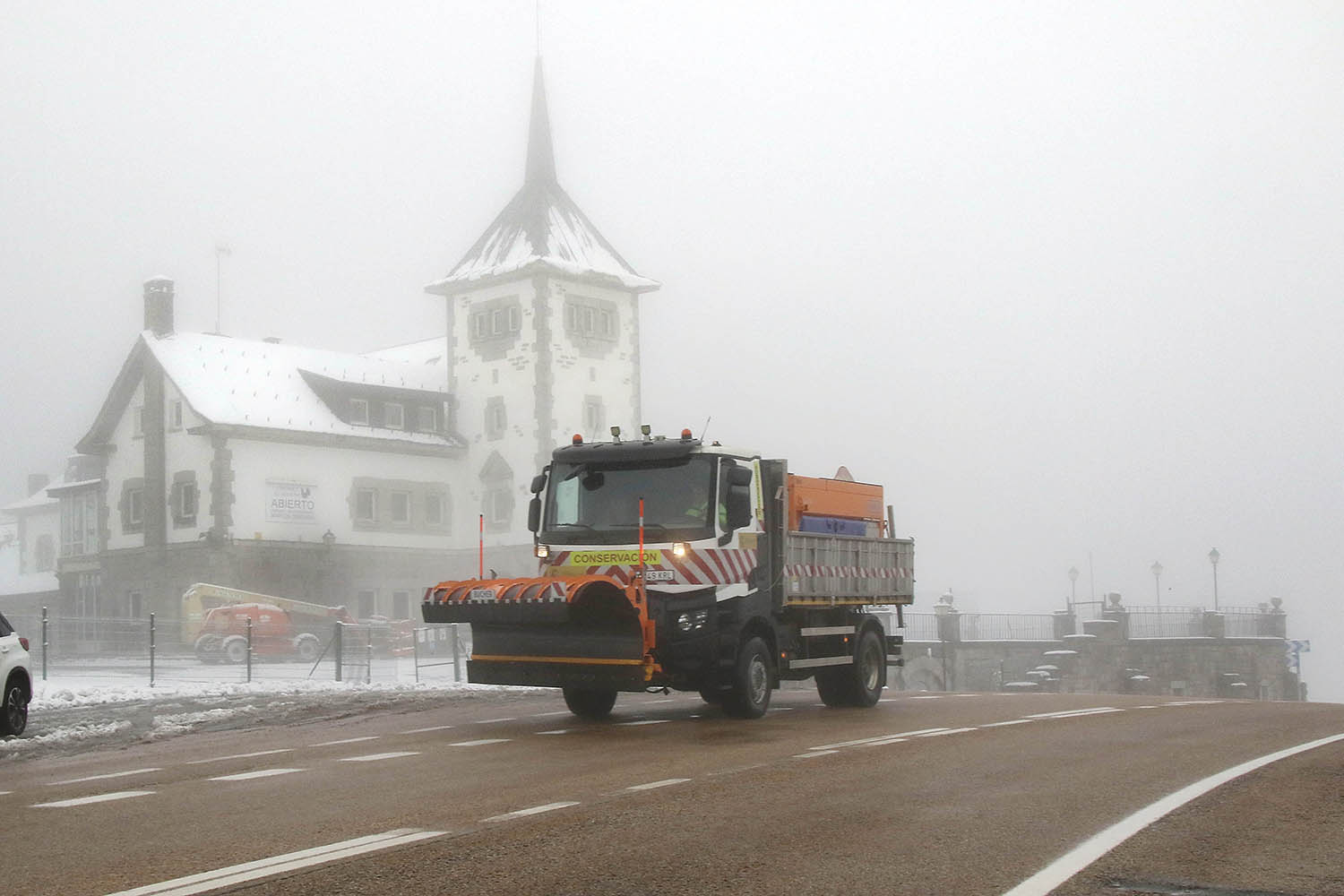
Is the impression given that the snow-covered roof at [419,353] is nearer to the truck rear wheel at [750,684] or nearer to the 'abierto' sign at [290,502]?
the 'abierto' sign at [290,502]

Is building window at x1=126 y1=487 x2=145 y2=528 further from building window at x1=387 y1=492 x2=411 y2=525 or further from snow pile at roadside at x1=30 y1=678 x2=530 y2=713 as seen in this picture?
snow pile at roadside at x1=30 y1=678 x2=530 y2=713

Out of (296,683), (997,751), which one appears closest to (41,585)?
(296,683)

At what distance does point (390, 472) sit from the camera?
6806 cm

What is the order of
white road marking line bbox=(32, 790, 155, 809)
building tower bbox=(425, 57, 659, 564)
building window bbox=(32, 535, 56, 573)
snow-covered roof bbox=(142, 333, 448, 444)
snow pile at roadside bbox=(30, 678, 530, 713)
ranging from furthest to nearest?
building window bbox=(32, 535, 56, 573)
building tower bbox=(425, 57, 659, 564)
snow-covered roof bbox=(142, 333, 448, 444)
snow pile at roadside bbox=(30, 678, 530, 713)
white road marking line bbox=(32, 790, 155, 809)

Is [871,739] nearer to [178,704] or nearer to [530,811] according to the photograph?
[530,811]

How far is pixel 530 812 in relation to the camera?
9.72 meters

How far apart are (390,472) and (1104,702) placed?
161ft

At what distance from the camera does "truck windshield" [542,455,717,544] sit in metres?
17.4

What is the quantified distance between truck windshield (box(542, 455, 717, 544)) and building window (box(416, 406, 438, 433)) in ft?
177

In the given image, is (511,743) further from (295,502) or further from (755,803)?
(295,502)

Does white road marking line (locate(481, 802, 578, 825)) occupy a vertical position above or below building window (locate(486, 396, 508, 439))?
below

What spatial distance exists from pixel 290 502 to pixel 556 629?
48571 millimetres

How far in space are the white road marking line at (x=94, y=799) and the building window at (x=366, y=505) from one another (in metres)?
55.0

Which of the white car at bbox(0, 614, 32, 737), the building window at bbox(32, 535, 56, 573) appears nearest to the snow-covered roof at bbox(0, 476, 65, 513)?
the building window at bbox(32, 535, 56, 573)
